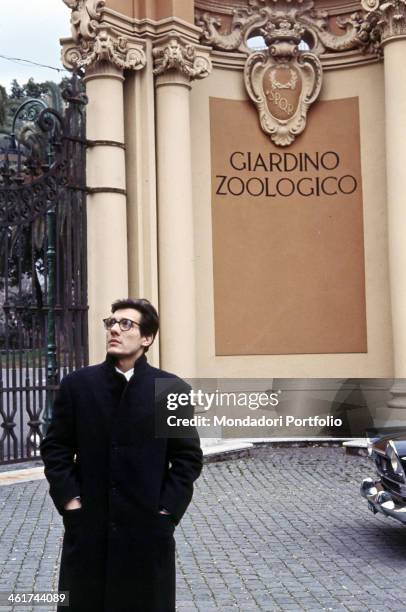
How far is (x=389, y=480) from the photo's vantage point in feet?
22.0

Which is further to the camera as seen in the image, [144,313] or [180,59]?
[180,59]

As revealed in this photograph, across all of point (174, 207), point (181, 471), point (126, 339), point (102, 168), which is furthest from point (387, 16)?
point (181, 471)

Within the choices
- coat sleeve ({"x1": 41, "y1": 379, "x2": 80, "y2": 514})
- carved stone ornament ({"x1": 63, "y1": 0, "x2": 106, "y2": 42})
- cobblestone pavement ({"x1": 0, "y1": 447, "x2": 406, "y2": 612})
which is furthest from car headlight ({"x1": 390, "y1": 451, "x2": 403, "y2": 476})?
carved stone ornament ({"x1": 63, "y1": 0, "x2": 106, "y2": 42})

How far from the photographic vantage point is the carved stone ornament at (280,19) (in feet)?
40.2

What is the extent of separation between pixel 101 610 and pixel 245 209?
361 inches

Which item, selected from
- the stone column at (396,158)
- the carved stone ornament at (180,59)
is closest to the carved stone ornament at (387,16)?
the stone column at (396,158)

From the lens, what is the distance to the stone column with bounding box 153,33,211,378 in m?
11.2

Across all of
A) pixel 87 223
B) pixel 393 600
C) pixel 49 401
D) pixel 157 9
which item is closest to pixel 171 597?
pixel 393 600

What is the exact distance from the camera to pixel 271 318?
A: 12.4 metres

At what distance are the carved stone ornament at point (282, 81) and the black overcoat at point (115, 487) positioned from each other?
9.09 meters

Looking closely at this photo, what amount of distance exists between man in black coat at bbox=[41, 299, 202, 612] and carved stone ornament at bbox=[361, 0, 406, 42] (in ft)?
29.2

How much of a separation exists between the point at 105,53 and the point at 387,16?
3.60 meters

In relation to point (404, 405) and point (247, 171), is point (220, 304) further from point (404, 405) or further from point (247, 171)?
point (404, 405)
